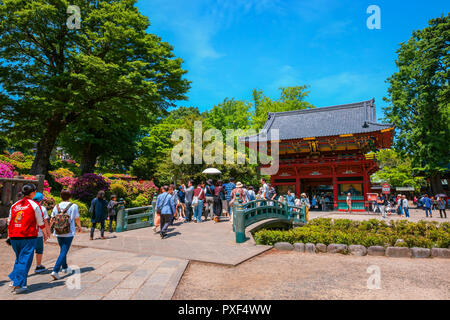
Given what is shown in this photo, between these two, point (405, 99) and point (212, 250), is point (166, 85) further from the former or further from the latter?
point (405, 99)

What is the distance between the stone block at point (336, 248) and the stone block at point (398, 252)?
126 centimetres

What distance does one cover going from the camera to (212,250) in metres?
7.39

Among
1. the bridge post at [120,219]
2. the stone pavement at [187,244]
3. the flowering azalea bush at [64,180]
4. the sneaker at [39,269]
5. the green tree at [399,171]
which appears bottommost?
the stone pavement at [187,244]

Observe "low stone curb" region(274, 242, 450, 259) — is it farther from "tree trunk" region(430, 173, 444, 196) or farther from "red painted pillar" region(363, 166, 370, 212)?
"tree trunk" region(430, 173, 444, 196)

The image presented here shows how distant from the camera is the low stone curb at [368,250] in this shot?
7645 mm

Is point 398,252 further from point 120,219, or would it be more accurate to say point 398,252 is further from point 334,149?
point 334,149

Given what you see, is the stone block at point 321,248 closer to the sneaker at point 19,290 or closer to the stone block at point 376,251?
the stone block at point 376,251

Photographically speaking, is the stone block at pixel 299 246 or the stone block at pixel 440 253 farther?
the stone block at pixel 299 246

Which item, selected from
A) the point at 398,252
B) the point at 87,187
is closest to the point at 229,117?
the point at 87,187

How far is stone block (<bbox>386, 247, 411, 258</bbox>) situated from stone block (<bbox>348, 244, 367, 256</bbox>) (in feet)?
2.16

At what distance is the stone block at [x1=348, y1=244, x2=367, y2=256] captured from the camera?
801 cm

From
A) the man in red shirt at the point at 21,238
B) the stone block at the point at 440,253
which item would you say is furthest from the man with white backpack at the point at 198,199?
the stone block at the point at 440,253

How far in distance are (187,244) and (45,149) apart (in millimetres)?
12159
